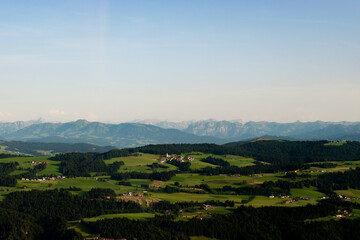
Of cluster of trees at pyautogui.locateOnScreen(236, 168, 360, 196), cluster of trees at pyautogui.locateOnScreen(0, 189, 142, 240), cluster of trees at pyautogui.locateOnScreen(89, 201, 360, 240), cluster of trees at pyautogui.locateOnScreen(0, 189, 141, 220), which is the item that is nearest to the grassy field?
cluster of trees at pyautogui.locateOnScreen(89, 201, 360, 240)

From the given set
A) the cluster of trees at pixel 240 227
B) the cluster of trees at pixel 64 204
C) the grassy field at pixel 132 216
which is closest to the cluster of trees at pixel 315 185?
the cluster of trees at pixel 240 227

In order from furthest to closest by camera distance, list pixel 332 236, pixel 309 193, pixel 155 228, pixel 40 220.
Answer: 1. pixel 309 193
2. pixel 40 220
3. pixel 155 228
4. pixel 332 236

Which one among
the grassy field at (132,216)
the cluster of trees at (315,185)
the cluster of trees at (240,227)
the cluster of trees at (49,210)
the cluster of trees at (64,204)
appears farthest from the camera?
the cluster of trees at (315,185)

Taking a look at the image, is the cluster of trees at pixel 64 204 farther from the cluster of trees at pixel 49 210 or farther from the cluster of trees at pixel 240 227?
the cluster of trees at pixel 240 227

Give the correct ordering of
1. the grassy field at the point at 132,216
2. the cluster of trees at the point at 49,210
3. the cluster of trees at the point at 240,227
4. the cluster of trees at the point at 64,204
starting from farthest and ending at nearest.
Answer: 1. the cluster of trees at the point at 64,204
2. the grassy field at the point at 132,216
3. the cluster of trees at the point at 49,210
4. the cluster of trees at the point at 240,227

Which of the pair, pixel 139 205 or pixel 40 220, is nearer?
pixel 40 220

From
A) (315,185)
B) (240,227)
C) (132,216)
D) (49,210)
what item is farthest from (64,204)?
(315,185)

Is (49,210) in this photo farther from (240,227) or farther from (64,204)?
(240,227)

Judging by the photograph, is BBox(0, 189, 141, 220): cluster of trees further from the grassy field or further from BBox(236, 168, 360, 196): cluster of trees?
BBox(236, 168, 360, 196): cluster of trees

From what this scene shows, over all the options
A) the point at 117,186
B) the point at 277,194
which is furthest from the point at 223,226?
the point at 117,186

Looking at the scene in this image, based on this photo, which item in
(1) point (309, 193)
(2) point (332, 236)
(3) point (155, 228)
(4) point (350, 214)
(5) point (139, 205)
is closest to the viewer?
(2) point (332, 236)

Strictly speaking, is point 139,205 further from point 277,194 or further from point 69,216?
point 277,194
